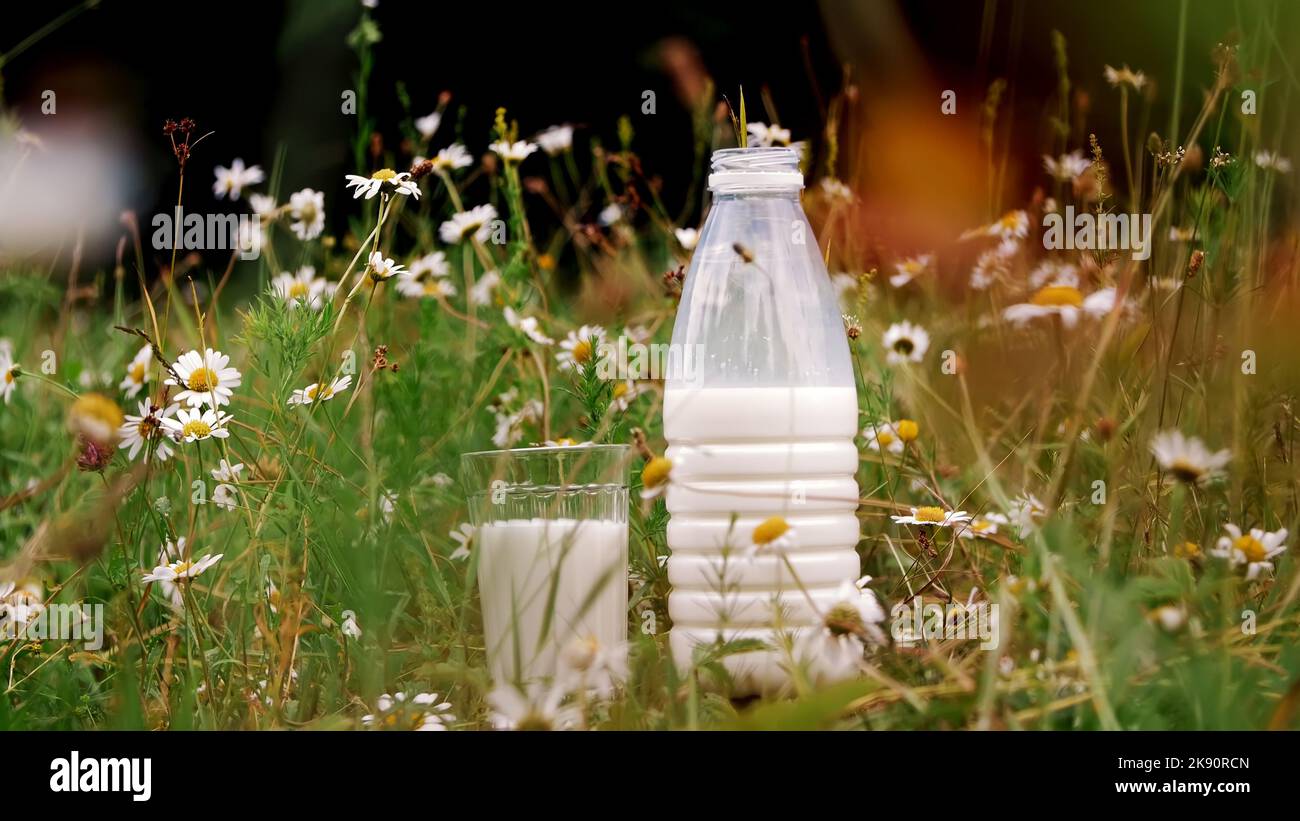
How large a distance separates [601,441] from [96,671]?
2.29 ft

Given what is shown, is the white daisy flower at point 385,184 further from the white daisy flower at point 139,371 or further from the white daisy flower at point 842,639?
the white daisy flower at point 842,639

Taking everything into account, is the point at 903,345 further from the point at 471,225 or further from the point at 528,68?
the point at 528,68

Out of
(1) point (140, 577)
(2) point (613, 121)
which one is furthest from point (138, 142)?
(1) point (140, 577)

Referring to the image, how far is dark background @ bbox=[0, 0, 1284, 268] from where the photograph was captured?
232 centimetres

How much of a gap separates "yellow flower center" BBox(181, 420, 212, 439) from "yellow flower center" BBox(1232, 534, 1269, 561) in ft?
→ 3.80

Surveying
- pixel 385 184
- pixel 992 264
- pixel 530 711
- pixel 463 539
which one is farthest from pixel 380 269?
pixel 992 264

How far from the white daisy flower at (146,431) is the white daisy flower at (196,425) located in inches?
0.4

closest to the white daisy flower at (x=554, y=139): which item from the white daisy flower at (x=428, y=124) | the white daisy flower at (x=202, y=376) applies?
the white daisy flower at (x=428, y=124)

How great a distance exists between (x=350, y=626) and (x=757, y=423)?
0.54m

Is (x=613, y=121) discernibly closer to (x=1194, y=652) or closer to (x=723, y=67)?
(x=723, y=67)

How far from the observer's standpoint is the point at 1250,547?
54.3 inches
